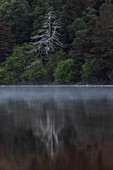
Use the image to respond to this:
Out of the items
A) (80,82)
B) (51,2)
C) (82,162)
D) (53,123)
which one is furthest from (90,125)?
(51,2)

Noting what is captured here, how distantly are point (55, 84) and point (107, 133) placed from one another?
2715 cm

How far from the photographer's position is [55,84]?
3469 cm

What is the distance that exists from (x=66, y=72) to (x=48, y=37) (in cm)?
674

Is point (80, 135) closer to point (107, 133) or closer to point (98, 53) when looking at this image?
point (107, 133)

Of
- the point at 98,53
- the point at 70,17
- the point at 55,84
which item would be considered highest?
the point at 70,17

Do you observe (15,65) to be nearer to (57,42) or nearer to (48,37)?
(48,37)

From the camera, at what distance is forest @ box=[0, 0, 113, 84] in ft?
107

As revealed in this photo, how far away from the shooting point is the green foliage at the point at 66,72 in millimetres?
33562

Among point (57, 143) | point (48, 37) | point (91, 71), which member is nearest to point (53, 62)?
point (48, 37)

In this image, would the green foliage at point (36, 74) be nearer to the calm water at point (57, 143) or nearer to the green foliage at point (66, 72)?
the green foliage at point (66, 72)

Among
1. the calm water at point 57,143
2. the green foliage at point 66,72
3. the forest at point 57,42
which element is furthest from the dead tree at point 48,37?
the calm water at point 57,143

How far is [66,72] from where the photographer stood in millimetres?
33875

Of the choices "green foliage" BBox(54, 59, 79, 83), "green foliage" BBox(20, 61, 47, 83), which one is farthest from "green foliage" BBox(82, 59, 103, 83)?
"green foliage" BBox(20, 61, 47, 83)

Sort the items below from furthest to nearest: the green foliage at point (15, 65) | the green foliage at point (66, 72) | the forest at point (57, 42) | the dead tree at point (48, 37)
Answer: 1. the dead tree at point (48, 37)
2. the green foliage at point (15, 65)
3. the green foliage at point (66, 72)
4. the forest at point (57, 42)
